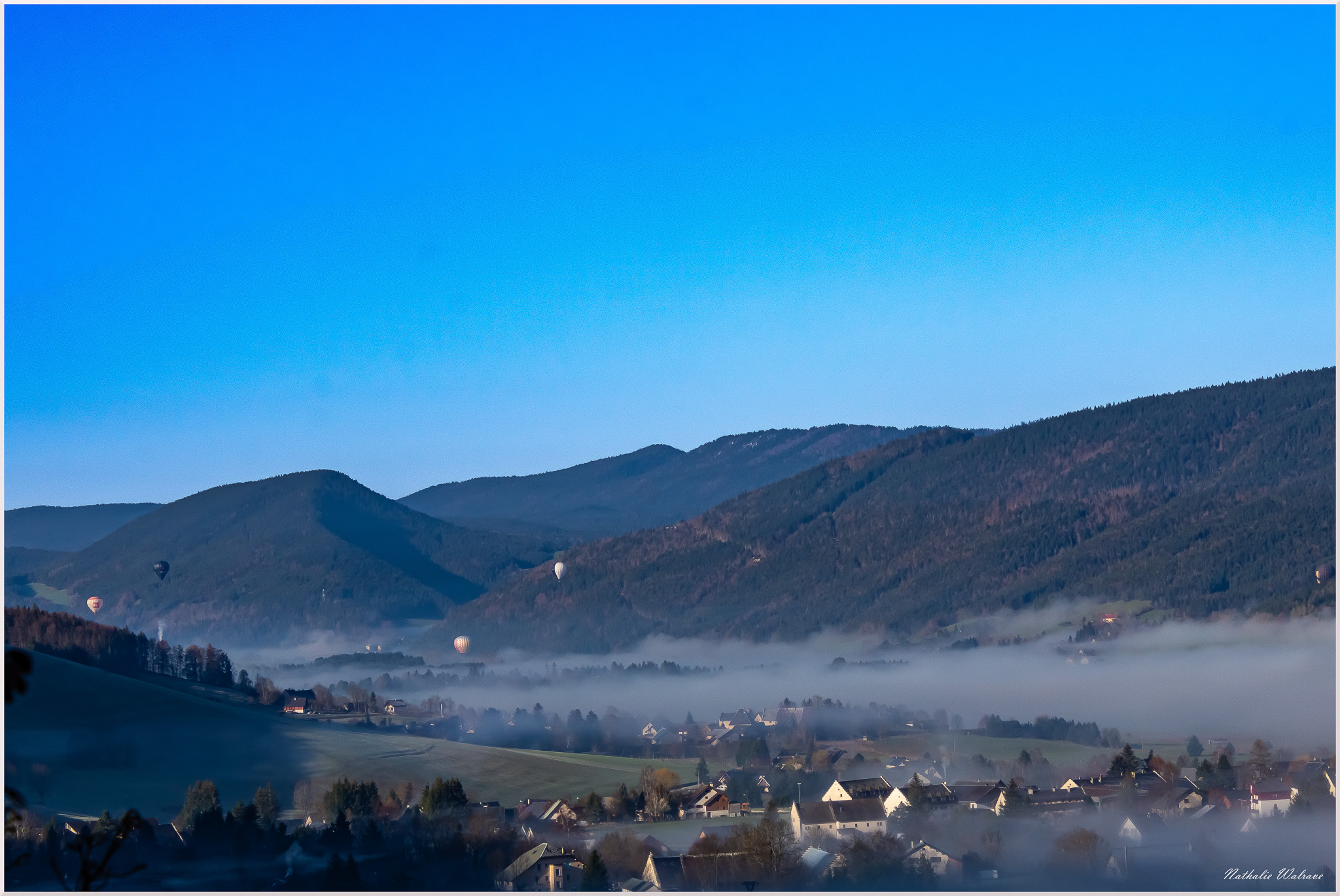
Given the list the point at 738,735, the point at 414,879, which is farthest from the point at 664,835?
the point at 738,735

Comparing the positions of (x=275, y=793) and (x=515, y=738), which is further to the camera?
(x=515, y=738)

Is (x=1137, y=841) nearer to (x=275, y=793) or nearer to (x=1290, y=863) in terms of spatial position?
(x=1290, y=863)

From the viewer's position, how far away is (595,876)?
72438mm

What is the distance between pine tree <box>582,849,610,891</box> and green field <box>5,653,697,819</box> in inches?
1661

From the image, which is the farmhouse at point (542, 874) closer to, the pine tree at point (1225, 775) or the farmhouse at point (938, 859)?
the farmhouse at point (938, 859)

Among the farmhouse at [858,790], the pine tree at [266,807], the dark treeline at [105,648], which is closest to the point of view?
the pine tree at [266,807]

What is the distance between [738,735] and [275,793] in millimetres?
84002

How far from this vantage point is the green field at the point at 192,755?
370 ft

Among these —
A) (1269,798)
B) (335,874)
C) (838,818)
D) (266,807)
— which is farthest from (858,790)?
(335,874)

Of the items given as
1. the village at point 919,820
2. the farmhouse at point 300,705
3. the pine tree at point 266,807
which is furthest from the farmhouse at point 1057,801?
the farmhouse at point 300,705

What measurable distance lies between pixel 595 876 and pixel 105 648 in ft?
400

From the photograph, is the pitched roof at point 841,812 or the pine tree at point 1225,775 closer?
the pitched roof at point 841,812

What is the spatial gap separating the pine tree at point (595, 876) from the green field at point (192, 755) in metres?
42.2

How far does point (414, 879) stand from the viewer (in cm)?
7381
